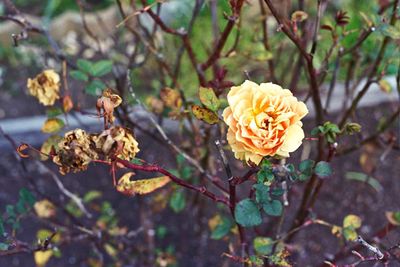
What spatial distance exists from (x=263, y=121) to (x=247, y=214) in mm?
244

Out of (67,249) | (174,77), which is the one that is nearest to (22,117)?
(67,249)

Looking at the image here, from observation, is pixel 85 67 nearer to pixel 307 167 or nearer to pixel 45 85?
pixel 45 85

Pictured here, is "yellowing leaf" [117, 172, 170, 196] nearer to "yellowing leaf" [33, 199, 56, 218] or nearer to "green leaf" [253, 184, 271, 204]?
"green leaf" [253, 184, 271, 204]

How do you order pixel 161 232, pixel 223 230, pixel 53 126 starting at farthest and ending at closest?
pixel 161 232 → pixel 223 230 → pixel 53 126

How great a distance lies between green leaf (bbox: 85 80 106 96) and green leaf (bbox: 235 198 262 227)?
509 mm

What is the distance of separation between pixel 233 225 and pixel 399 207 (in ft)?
2.89

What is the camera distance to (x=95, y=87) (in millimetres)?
1321

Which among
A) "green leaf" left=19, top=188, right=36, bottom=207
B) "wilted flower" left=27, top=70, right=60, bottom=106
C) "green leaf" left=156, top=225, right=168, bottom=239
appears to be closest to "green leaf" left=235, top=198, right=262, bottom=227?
"wilted flower" left=27, top=70, right=60, bottom=106

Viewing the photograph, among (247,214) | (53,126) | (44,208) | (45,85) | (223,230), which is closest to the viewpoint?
(247,214)

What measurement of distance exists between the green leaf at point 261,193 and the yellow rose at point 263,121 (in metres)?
0.17

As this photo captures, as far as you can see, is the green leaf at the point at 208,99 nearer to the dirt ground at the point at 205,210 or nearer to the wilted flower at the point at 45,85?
the wilted flower at the point at 45,85

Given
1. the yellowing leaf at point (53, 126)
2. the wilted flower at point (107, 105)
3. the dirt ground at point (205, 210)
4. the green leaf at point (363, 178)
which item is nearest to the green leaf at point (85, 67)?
the yellowing leaf at point (53, 126)

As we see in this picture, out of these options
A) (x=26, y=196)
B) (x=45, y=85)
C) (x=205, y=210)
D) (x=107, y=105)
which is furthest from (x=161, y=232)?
(x=107, y=105)

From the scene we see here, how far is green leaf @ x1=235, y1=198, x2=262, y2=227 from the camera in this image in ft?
3.22
